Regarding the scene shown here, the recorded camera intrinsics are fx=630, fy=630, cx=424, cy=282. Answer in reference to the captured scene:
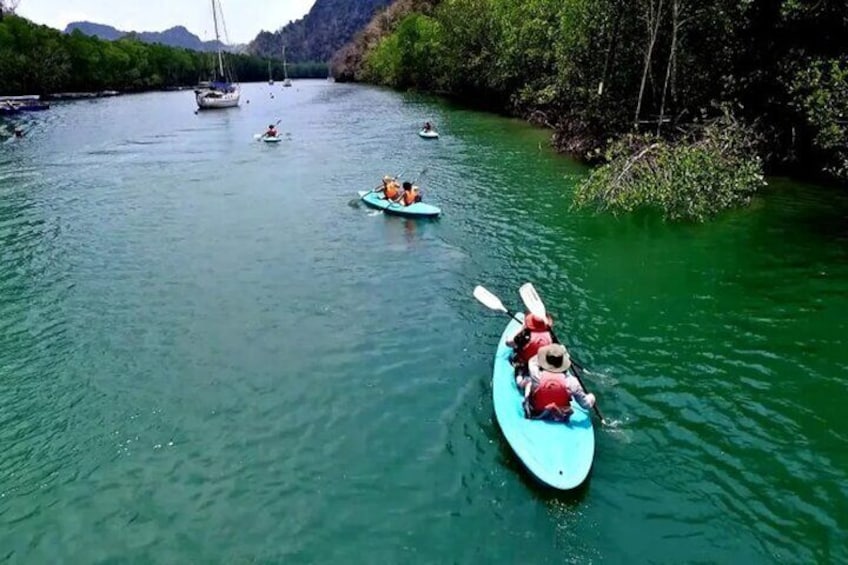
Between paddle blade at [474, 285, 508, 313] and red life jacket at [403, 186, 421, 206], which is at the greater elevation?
red life jacket at [403, 186, 421, 206]

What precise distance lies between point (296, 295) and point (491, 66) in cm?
4698

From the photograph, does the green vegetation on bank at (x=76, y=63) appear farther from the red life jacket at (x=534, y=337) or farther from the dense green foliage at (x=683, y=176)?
the red life jacket at (x=534, y=337)

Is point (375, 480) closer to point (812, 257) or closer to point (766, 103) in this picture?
point (812, 257)

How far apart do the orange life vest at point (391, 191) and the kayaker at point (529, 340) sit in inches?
564

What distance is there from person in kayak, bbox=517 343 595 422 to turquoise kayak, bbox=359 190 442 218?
556 inches

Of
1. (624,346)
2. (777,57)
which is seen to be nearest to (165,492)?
(624,346)

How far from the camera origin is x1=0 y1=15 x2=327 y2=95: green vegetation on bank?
9288 centimetres

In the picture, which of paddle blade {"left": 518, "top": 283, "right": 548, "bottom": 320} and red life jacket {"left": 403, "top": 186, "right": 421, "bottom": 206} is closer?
paddle blade {"left": 518, "top": 283, "right": 548, "bottom": 320}

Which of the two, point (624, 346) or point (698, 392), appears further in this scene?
point (624, 346)

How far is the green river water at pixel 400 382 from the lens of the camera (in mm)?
9336

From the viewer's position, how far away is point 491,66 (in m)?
59.0

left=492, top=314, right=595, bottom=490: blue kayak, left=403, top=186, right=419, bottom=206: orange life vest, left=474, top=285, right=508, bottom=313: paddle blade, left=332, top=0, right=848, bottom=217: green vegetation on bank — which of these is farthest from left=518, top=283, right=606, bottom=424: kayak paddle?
left=403, top=186, right=419, bottom=206: orange life vest

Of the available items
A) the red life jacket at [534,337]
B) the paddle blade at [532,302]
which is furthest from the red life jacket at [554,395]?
the paddle blade at [532,302]

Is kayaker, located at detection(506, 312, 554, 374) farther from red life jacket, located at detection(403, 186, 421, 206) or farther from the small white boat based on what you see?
the small white boat
